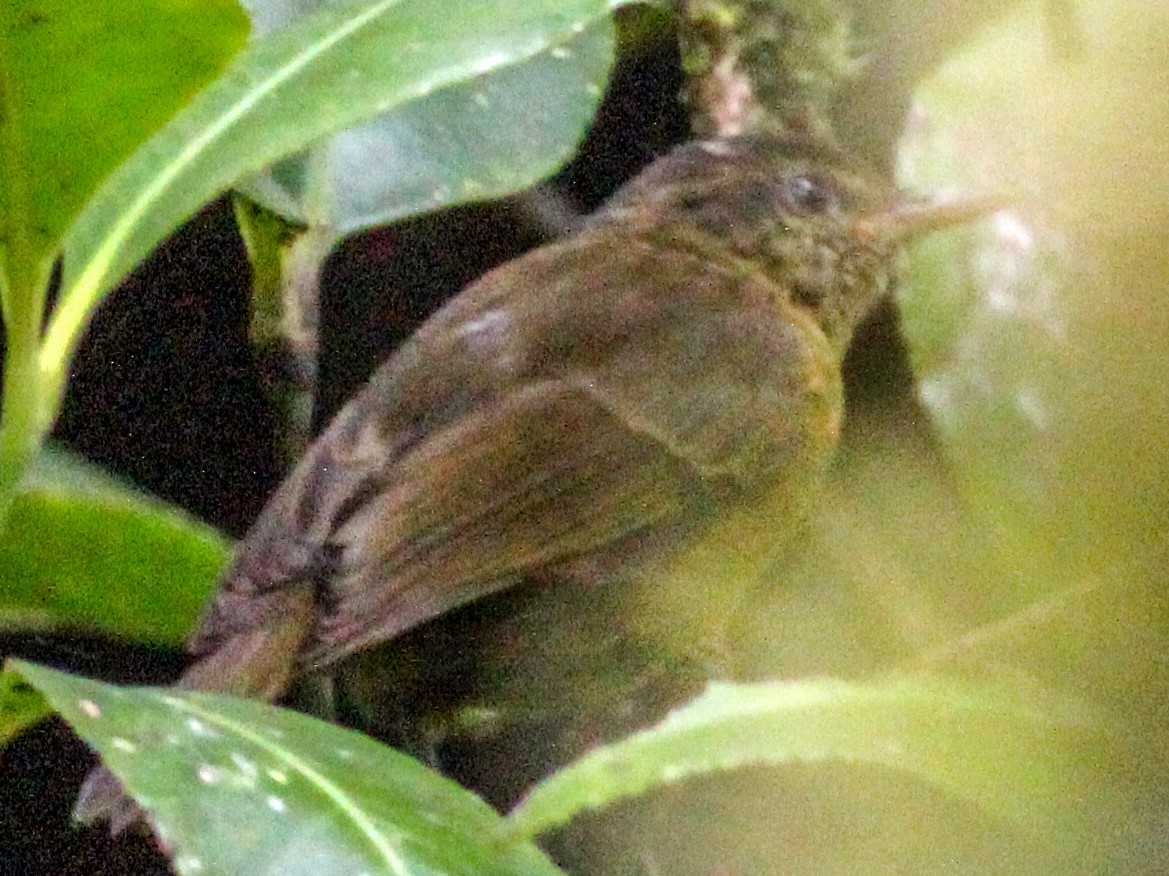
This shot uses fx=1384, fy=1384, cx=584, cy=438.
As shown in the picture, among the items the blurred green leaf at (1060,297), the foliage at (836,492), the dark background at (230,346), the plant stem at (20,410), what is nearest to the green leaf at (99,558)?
the foliage at (836,492)

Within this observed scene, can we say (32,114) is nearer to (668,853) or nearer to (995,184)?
(668,853)

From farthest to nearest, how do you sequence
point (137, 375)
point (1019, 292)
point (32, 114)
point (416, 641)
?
point (137, 375) < point (1019, 292) < point (416, 641) < point (32, 114)

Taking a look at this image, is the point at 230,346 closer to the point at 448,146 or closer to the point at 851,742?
the point at 448,146

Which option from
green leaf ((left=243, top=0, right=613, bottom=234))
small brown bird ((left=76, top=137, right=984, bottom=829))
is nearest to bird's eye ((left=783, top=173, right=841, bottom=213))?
small brown bird ((left=76, top=137, right=984, bottom=829))

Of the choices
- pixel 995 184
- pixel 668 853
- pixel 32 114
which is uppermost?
pixel 32 114

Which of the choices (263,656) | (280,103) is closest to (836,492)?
(263,656)

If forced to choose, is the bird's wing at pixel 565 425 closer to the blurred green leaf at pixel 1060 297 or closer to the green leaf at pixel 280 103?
the blurred green leaf at pixel 1060 297

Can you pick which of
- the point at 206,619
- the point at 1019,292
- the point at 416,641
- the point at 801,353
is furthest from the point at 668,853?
the point at 1019,292

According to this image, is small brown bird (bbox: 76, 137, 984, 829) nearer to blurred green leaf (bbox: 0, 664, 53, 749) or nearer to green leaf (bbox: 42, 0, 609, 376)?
blurred green leaf (bbox: 0, 664, 53, 749)
